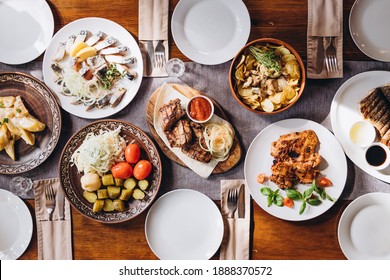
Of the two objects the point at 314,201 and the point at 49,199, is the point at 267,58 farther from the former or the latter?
the point at 49,199

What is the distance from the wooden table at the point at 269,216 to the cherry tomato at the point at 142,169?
0.30 m

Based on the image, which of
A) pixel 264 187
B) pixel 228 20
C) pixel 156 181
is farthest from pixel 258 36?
pixel 156 181

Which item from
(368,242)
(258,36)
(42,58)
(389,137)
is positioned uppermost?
(258,36)

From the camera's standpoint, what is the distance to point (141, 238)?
9.89 feet

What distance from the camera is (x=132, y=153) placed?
9.57 ft

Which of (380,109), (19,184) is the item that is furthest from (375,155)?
(19,184)

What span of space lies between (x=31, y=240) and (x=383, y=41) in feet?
9.16

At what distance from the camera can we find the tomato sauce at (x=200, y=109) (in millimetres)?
2871

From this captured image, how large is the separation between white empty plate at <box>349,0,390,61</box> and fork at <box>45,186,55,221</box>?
7.67 feet

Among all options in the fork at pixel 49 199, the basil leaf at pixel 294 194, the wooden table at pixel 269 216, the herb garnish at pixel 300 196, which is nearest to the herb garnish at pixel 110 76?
the wooden table at pixel 269 216

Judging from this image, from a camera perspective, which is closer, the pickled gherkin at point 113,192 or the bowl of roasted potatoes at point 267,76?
the bowl of roasted potatoes at point 267,76

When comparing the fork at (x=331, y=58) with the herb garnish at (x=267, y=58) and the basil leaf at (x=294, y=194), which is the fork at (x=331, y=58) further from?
the basil leaf at (x=294, y=194)
